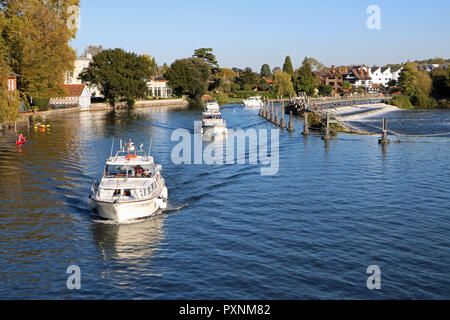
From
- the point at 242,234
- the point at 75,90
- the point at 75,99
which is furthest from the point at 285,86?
the point at 242,234

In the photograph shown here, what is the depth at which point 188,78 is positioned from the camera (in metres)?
169

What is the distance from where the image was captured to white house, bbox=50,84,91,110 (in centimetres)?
11756

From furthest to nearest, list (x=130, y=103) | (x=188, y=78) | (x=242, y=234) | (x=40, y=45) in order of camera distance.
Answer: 1. (x=188, y=78)
2. (x=130, y=103)
3. (x=40, y=45)
4. (x=242, y=234)

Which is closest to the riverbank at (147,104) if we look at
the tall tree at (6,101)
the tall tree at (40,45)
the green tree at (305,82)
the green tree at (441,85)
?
the tall tree at (40,45)

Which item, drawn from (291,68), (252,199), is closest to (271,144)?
(252,199)

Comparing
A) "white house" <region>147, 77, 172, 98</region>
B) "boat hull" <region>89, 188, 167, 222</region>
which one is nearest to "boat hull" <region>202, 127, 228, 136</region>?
"boat hull" <region>89, 188, 167, 222</region>

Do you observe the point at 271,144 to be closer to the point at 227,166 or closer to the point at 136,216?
the point at 227,166

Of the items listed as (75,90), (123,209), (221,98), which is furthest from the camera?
(221,98)

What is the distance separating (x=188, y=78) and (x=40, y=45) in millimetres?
78884

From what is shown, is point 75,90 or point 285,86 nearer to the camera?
point 75,90

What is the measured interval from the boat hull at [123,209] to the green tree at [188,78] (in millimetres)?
141717

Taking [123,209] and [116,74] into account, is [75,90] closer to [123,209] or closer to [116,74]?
[116,74]

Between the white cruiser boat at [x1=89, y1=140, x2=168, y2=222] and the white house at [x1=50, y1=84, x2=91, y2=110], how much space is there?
8970 centimetres

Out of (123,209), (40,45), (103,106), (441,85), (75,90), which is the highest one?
(40,45)
